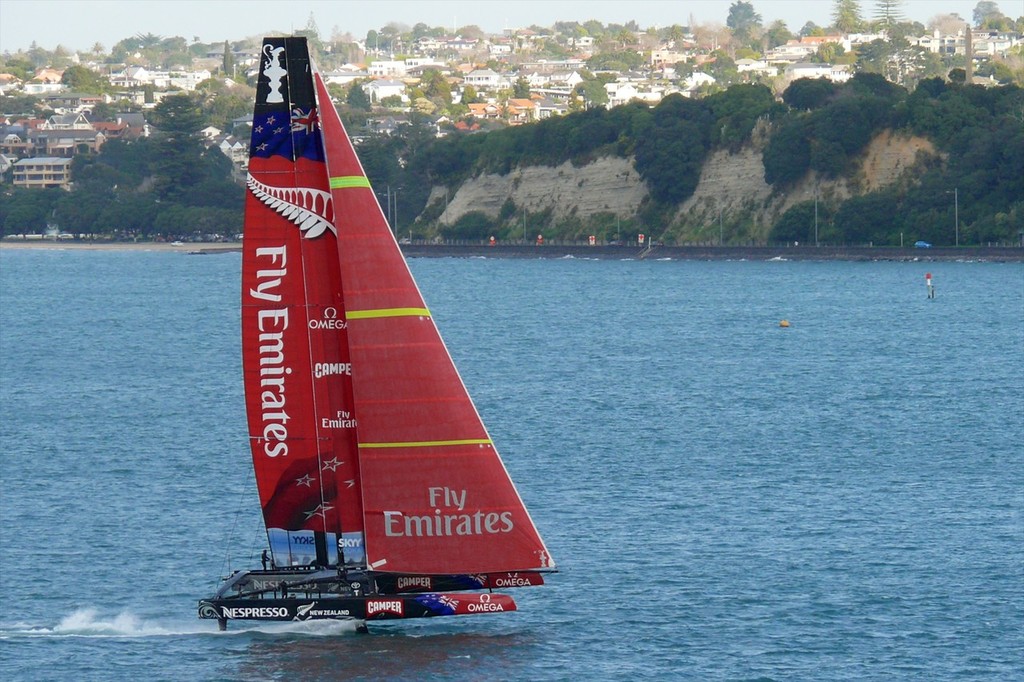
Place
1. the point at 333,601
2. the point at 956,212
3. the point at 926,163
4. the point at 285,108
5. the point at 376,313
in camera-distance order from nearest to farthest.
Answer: the point at 285,108
the point at 376,313
the point at 333,601
the point at 956,212
the point at 926,163

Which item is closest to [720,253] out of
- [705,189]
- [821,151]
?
[705,189]

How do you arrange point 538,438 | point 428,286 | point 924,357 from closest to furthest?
point 538,438 → point 924,357 → point 428,286

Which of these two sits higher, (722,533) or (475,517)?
(475,517)

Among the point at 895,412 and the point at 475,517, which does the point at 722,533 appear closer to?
the point at 475,517

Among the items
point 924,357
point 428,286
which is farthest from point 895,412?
point 428,286

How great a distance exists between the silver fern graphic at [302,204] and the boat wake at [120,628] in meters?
7.55

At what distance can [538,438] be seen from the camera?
5738 cm

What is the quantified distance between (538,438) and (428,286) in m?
86.0

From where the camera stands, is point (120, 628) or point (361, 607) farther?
point (120, 628)

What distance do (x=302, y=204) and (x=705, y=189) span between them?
150538 mm

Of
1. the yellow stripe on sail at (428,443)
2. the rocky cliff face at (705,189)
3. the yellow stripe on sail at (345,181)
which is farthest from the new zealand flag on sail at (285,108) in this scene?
the rocky cliff face at (705,189)

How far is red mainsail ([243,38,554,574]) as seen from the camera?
27.0 metres

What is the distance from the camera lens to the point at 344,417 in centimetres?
2809

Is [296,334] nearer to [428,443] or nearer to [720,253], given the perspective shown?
[428,443]
